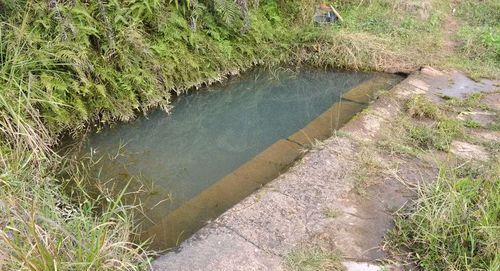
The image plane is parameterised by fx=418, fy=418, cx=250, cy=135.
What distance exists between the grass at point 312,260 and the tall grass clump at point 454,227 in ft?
1.44

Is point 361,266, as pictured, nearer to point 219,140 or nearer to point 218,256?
A: point 218,256

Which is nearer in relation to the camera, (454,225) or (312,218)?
(454,225)

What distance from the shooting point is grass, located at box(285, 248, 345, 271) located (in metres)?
2.39

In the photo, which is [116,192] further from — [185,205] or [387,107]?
[387,107]

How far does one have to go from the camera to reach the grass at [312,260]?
7.85ft

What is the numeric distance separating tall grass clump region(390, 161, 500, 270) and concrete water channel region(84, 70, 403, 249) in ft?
4.30

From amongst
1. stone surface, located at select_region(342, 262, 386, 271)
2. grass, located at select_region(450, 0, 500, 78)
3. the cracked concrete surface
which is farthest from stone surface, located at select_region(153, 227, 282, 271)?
grass, located at select_region(450, 0, 500, 78)

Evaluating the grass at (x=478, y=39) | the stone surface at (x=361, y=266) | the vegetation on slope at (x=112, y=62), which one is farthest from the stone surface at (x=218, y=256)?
the grass at (x=478, y=39)

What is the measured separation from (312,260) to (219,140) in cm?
223

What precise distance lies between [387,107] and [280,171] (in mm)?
1578

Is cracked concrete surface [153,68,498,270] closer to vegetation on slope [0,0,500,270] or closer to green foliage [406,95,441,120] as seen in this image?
vegetation on slope [0,0,500,270]

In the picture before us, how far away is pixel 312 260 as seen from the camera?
2430 mm

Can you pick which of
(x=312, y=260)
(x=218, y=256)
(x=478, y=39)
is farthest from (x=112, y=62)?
(x=478, y=39)

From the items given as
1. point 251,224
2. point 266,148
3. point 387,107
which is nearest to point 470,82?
point 387,107
